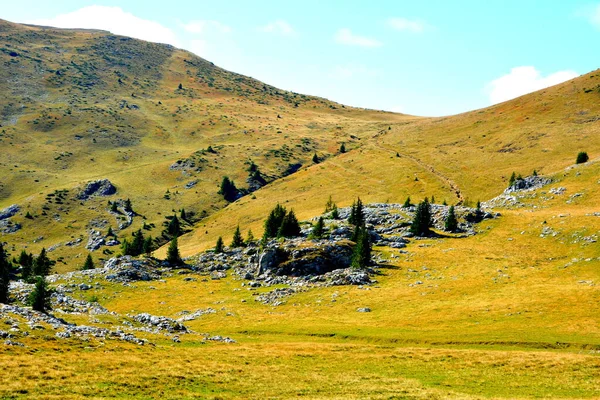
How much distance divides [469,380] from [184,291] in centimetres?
6843

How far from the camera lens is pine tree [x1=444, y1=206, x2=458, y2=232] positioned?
121137mm

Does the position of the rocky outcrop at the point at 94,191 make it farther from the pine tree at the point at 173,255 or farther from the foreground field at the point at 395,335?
the foreground field at the point at 395,335

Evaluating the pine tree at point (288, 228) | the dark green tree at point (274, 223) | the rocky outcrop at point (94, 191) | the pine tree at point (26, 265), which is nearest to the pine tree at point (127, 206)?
the rocky outcrop at point (94, 191)

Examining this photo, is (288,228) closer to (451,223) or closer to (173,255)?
(173,255)

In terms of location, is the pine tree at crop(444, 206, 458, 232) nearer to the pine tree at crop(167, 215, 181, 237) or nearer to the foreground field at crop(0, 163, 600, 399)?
the foreground field at crop(0, 163, 600, 399)

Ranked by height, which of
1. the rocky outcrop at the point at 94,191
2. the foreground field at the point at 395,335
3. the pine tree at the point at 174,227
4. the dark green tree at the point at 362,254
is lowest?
the foreground field at the point at 395,335

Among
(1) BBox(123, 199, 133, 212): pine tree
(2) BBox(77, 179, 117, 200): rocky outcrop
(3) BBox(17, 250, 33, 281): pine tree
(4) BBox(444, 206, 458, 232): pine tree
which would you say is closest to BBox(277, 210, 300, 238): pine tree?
(4) BBox(444, 206, 458, 232): pine tree

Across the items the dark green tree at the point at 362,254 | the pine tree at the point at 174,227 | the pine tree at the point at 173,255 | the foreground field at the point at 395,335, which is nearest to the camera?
the foreground field at the point at 395,335

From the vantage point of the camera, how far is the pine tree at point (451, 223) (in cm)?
12114

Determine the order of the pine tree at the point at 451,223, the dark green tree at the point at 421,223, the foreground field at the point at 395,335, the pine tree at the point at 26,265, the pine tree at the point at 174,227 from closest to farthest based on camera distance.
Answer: the foreground field at the point at 395,335, the pine tree at the point at 26,265, the dark green tree at the point at 421,223, the pine tree at the point at 451,223, the pine tree at the point at 174,227

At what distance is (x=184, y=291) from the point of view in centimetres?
9712

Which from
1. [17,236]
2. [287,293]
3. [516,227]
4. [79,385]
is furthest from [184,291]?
[17,236]

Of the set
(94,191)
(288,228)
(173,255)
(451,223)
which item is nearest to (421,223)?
(451,223)

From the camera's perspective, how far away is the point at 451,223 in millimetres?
121562
